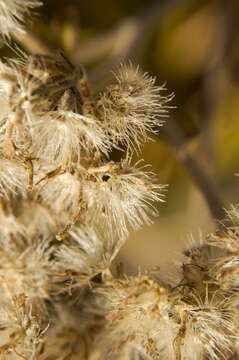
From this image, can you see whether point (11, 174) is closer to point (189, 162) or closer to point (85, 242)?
point (85, 242)

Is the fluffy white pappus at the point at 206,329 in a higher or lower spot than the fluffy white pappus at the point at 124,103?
lower

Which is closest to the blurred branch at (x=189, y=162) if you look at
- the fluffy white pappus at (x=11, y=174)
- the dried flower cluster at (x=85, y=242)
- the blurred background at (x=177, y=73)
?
the blurred background at (x=177, y=73)

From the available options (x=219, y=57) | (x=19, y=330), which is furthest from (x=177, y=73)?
(x=19, y=330)

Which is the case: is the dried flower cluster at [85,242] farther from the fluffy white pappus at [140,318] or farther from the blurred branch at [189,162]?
the blurred branch at [189,162]

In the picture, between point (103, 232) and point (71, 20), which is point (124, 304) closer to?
point (103, 232)

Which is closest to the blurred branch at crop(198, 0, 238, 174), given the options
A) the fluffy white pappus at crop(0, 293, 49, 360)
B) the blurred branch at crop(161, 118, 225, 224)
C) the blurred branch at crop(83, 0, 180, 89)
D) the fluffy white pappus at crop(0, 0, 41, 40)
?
the blurred branch at crop(83, 0, 180, 89)

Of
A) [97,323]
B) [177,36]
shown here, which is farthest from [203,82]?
[97,323]
